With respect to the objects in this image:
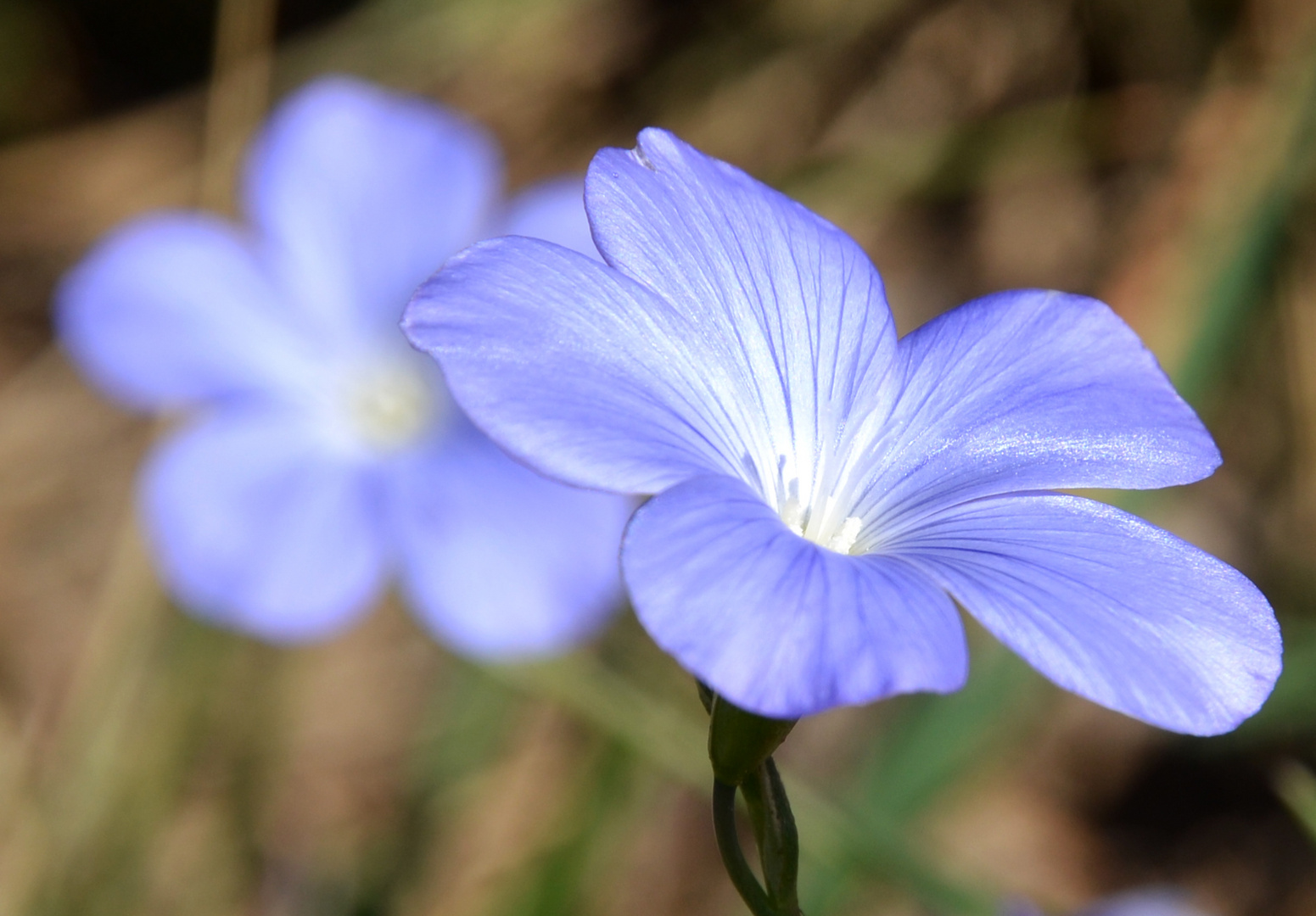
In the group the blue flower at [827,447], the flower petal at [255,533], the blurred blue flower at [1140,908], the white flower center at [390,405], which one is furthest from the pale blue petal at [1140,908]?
the white flower center at [390,405]

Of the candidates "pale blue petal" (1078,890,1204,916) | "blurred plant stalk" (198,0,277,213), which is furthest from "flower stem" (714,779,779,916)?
"blurred plant stalk" (198,0,277,213)

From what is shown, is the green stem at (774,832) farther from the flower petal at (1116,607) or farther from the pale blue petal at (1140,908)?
the pale blue petal at (1140,908)

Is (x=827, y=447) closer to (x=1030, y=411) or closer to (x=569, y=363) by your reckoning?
(x=1030, y=411)

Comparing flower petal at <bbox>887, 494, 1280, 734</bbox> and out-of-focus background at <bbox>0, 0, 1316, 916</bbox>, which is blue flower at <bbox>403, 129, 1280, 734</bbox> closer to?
flower petal at <bbox>887, 494, 1280, 734</bbox>

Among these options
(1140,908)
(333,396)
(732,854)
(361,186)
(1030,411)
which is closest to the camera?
(732,854)

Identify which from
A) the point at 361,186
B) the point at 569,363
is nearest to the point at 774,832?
the point at 569,363

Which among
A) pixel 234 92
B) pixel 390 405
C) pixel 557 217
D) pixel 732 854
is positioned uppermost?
pixel 732 854
